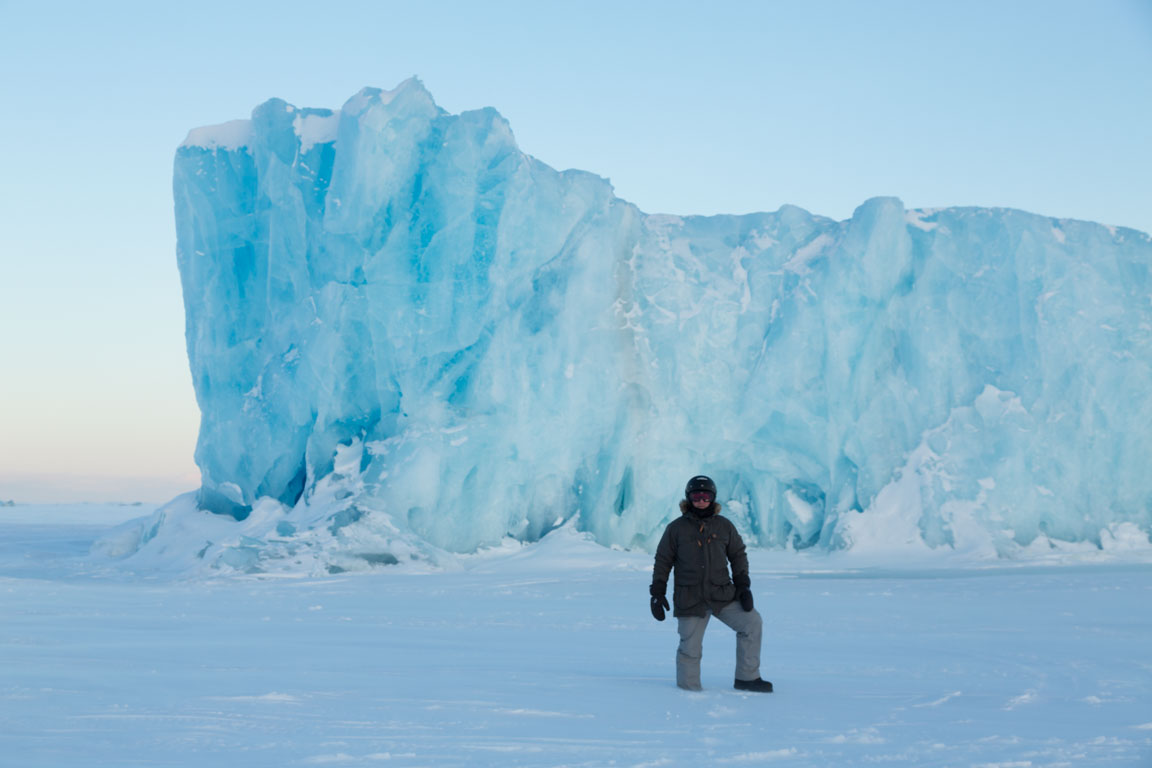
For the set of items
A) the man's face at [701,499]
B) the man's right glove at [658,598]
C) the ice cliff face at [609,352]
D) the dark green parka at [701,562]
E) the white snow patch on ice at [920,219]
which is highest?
the white snow patch on ice at [920,219]

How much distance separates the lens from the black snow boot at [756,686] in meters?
4.89

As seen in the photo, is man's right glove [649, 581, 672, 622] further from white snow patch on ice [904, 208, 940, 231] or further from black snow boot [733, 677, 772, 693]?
white snow patch on ice [904, 208, 940, 231]

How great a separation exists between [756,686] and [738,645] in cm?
20

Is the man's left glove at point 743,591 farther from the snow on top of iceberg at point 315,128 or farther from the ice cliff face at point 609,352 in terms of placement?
the snow on top of iceberg at point 315,128

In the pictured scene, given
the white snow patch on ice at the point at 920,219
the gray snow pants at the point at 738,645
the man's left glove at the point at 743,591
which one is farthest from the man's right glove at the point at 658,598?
the white snow patch on ice at the point at 920,219

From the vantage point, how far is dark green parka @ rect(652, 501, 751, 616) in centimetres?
498

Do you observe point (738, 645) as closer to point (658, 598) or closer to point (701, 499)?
point (658, 598)

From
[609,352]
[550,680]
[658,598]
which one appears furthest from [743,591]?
[609,352]

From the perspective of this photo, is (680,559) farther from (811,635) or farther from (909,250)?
(909,250)

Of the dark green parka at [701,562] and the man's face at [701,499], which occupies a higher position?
the man's face at [701,499]

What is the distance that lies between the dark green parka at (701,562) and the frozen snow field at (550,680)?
0.44m

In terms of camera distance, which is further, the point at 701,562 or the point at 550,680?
the point at 550,680

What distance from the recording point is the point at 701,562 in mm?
5004

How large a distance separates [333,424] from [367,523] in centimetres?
237
